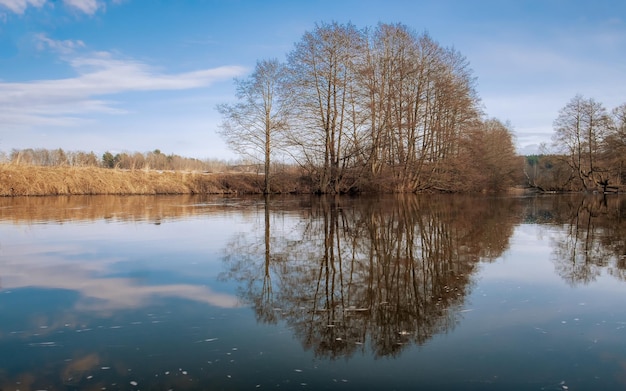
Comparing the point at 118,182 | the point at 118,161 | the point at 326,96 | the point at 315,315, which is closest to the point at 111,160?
the point at 118,161

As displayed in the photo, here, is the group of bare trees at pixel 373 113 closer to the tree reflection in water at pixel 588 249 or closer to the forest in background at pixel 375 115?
the forest in background at pixel 375 115

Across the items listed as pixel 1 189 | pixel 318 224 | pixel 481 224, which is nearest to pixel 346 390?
pixel 318 224

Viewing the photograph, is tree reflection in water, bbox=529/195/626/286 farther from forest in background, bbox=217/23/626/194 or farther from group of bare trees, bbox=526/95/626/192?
group of bare trees, bbox=526/95/626/192

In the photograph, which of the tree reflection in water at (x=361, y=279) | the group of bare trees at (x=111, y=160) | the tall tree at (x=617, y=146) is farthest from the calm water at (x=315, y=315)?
the tall tree at (x=617, y=146)

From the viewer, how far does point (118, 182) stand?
41.5 m

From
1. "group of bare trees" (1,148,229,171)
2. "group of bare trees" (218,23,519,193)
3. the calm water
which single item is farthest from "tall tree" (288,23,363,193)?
the calm water

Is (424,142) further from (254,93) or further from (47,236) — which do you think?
Answer: (47,236)

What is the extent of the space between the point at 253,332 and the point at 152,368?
114cm

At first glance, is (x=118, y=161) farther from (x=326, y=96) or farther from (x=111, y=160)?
(x=326, y=96)

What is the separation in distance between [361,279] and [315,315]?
186cm

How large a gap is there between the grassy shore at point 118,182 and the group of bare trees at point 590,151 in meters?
34.7

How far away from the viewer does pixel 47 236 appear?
40.8ft

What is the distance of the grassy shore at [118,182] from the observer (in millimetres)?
36219

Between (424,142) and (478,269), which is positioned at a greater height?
(424,142)
